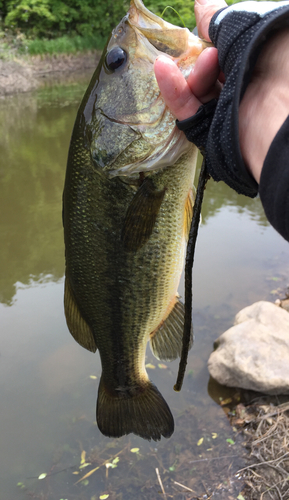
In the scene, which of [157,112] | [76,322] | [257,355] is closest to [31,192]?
[257,355]

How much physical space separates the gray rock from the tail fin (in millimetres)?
1564

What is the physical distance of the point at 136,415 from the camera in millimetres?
1906

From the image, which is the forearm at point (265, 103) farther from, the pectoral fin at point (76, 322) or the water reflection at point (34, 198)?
the water reflection at point (34, 198)

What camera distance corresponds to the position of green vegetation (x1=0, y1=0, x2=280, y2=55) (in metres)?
18.1

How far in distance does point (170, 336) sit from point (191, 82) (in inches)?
45.9

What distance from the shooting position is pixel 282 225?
2.96 ft

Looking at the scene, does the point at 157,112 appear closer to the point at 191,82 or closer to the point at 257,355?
the point at 191,82

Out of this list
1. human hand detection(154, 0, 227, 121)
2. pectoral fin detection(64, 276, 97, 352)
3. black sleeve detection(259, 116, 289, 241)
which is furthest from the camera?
pectoral fin detection(64, 276, 97, 352)

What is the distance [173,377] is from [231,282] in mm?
1549

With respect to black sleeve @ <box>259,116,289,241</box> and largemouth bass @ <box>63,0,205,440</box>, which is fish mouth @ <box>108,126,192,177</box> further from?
black sleeve @ <box>259,116,289,241</box>

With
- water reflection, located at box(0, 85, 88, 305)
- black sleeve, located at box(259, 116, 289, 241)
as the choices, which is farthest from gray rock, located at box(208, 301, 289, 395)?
black sleeve, located at box(259, 116, 289, 241)

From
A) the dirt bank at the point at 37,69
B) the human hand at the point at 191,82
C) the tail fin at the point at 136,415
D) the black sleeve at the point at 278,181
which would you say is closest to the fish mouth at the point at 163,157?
the human hand at the point at 191,82

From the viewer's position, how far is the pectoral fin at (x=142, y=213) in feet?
4.66

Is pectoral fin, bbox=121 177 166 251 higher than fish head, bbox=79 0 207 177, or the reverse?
fish head, bbox=79 0 207 177
